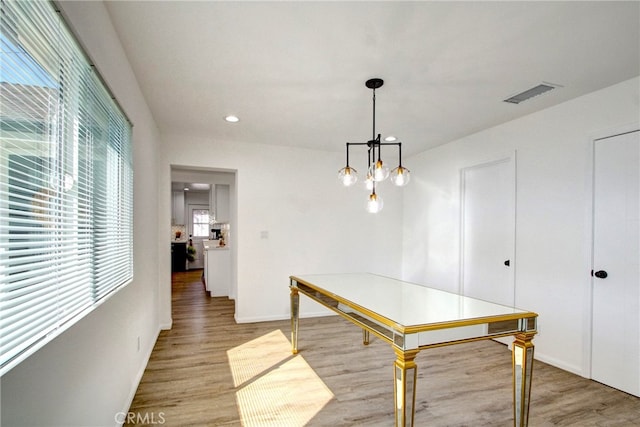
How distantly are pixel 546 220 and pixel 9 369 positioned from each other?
12.8 ft

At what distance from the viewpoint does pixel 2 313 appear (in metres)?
0.83

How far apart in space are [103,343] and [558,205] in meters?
3.80

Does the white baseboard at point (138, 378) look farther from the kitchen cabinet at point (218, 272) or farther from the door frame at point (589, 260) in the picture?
the door frame at point (589, 260)

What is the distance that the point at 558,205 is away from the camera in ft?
10.3

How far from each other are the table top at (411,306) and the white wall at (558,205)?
143 centimetres

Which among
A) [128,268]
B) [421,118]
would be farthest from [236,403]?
[421,118]

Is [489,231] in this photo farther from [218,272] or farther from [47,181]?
[218,272]

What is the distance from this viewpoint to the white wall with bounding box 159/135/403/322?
4391mm

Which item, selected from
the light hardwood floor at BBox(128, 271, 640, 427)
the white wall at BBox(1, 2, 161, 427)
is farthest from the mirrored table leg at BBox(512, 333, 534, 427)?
the white wall at BBox(1, 2, 161, 427)

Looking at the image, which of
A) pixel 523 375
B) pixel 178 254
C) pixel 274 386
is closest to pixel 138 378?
pixel 274 386

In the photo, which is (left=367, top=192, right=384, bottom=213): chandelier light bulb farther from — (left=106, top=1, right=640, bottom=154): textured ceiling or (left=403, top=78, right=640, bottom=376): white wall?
(left=403, top=78, right=640, bottom=376): white wall

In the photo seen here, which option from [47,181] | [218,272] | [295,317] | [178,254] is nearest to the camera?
[47,181]

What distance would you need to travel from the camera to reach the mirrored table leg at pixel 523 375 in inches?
75.4

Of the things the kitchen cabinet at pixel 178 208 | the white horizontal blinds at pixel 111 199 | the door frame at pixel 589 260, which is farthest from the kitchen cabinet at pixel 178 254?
the door frame at pixel 589 260
